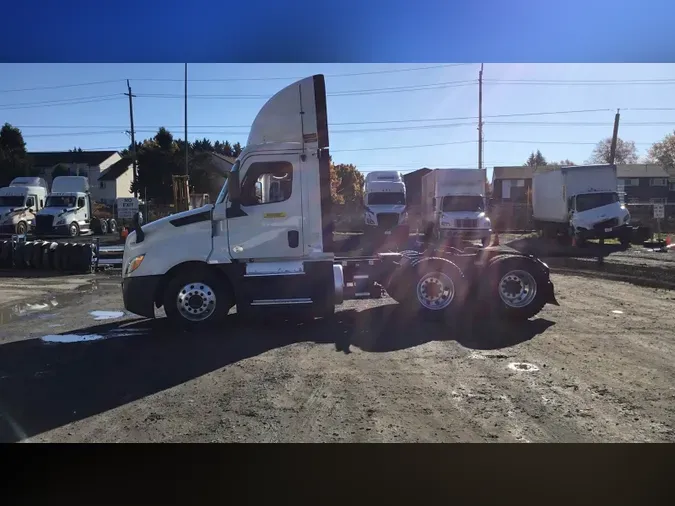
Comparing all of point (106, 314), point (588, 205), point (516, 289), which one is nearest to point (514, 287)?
point (516, 289)

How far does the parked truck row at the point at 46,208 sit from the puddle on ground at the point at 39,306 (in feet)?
62.6

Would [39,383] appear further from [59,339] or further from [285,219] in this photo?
[285,219]

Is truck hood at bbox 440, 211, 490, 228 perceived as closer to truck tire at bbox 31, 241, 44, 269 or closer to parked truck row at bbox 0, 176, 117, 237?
truck tire at bbox 31, 241, 44, 269

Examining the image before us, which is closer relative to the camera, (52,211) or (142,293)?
(142,293)

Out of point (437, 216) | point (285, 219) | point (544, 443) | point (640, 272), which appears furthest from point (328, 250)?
point (437, 216)

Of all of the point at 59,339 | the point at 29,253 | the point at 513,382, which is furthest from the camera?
the point at 29,253

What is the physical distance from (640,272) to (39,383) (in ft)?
50.6

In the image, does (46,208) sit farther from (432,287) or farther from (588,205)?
(588,205)

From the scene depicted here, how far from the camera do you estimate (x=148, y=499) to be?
3680 millimetres

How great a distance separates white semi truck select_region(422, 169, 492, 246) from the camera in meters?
22.6

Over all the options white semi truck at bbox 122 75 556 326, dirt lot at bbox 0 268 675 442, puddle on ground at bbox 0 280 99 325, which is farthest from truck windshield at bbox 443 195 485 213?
white semi truck at bbox 122 75 556 326

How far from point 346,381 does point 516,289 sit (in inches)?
177

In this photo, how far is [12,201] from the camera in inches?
1220

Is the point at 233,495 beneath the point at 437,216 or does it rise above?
beneath
